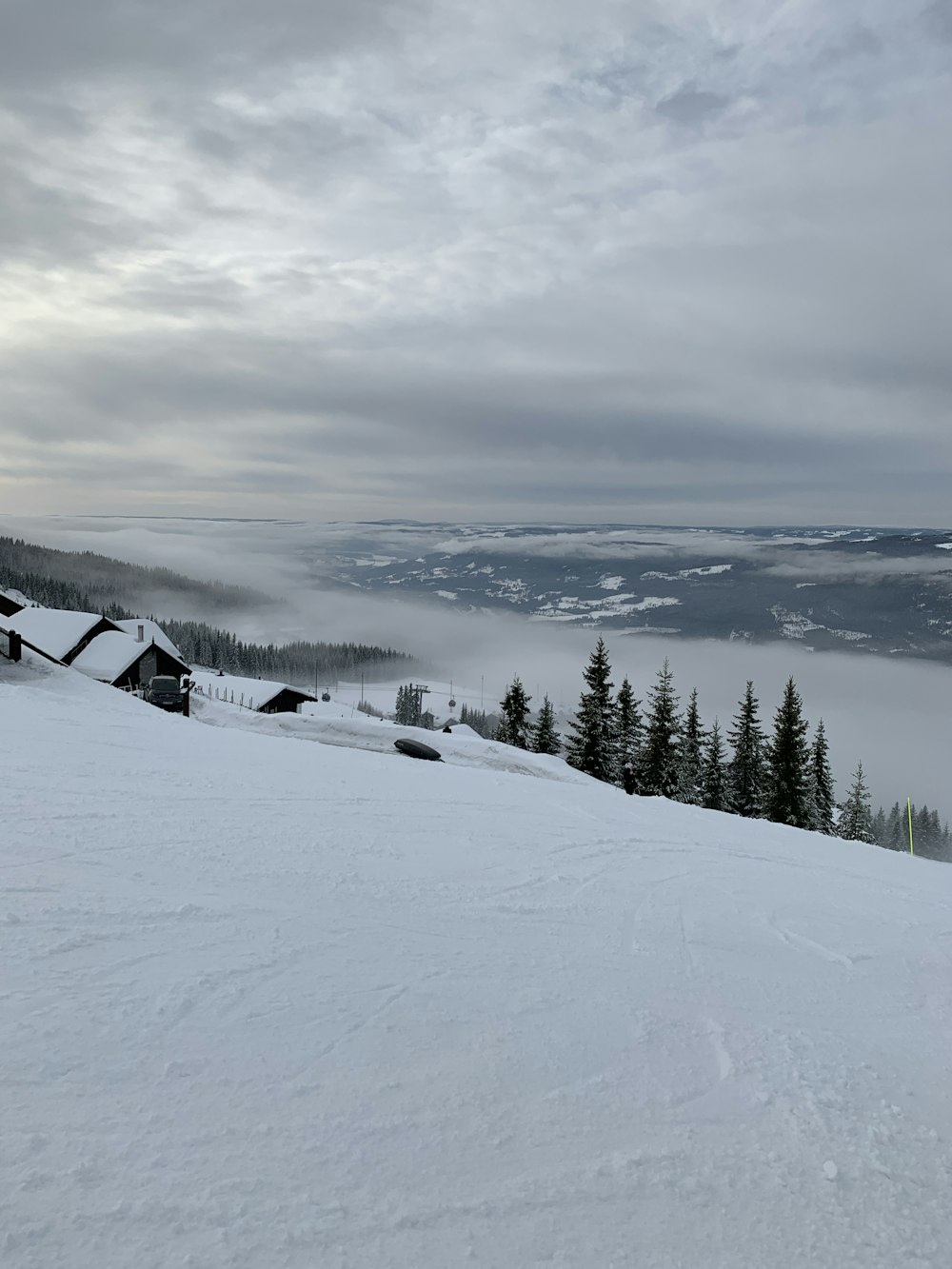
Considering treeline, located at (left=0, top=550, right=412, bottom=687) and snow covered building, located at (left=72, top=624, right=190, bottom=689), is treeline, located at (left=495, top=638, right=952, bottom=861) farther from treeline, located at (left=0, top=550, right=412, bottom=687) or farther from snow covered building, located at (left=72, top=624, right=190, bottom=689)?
treeline, located at (left=0, top=550, right=412, bottom=687)

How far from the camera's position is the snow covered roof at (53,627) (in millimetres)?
34175

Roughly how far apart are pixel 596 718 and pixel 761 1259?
37641 millimetres

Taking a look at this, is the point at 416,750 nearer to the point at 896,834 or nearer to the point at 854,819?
the point at 854,819

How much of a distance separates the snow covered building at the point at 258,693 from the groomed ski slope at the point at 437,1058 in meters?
41.7

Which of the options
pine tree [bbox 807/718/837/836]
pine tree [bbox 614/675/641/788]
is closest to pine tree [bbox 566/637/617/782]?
pine tree [bbox 614/675/641/788]

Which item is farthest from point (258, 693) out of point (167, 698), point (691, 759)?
point (691, 759)

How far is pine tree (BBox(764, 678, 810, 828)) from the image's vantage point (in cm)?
3803

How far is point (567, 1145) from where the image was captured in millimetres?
3131

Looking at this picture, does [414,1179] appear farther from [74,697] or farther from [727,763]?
[727,763]

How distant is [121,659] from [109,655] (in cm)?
79

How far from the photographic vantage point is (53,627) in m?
35.7

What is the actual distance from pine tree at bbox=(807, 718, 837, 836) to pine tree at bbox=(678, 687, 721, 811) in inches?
228

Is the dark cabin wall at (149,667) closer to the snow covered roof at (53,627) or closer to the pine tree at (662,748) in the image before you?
the snow covered roof at (53,627)

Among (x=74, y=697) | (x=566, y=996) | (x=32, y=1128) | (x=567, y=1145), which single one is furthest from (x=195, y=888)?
(x=74, y=697)
